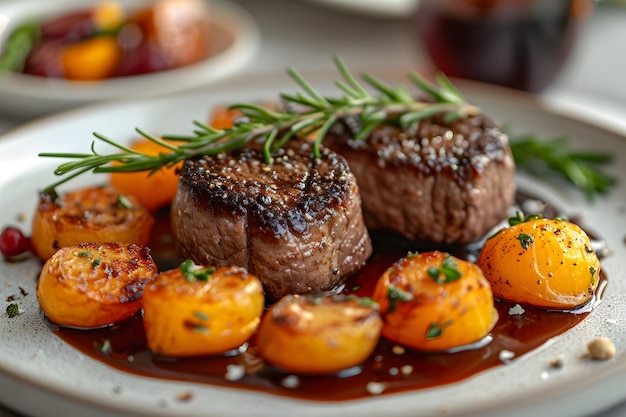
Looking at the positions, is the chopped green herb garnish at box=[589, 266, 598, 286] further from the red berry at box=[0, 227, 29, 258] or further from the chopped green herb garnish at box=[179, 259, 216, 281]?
the red berry at box=[0, 227, 29, 258]

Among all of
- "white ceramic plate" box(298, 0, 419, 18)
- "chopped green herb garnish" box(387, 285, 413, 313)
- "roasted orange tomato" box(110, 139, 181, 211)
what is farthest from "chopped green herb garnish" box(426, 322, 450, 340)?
"white ceramic plate" box(298, 0, 419, 18)

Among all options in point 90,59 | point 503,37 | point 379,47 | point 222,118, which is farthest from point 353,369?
point 379,47

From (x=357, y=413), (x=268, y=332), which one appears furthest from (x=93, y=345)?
(x=357, y=413)

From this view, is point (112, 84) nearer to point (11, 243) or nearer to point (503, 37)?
point (11, 243)

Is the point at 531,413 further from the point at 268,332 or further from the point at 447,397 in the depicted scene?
the point at 268,332

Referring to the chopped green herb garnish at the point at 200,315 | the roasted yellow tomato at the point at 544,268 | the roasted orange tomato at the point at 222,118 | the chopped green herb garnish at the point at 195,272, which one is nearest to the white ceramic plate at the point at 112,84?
the roasted orange tomato at the point at 222,118

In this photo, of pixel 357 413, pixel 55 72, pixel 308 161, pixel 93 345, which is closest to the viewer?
pixel 357 413

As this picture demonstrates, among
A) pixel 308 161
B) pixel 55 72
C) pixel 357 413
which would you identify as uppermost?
pixel 308 161

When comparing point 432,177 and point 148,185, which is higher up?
point 432,177
